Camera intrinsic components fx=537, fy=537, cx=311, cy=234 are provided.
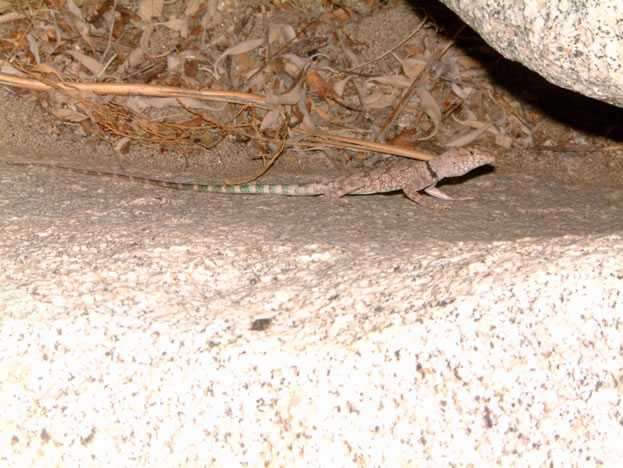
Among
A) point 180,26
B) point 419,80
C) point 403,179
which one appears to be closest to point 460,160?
point 403,179

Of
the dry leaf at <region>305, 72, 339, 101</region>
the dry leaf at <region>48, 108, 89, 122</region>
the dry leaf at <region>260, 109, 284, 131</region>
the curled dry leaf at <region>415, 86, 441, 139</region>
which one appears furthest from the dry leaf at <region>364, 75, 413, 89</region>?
the dry leaf at <region>48, 108, 89, 122</region>

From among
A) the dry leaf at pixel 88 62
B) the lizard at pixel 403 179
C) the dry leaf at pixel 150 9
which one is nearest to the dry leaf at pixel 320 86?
the lizard at pixel 403 179

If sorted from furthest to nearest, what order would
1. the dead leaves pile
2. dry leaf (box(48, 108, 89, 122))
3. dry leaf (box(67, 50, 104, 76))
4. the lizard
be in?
dry leaf (box(67, 50, 104, 76)) → the dead leaves pile → dry leaf (box(48, 108, 89, 122)) → the lizard

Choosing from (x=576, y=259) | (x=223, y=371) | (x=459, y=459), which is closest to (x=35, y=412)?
(x=223, y=371)

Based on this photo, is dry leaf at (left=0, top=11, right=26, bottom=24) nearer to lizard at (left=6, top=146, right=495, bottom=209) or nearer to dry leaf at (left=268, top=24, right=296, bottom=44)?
dry leaf at (left=268, top=24, right=296, bottom=44)

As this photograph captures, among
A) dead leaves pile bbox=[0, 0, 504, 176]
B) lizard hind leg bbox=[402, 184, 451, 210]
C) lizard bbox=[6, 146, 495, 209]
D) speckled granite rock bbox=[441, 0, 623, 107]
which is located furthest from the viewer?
dead leaves pile bbox=[0, 0, 504, 176]

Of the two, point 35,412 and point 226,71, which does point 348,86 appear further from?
point 35,412
